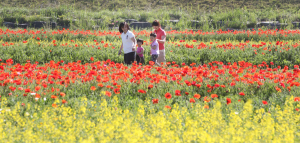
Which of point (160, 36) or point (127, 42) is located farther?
point (160, 36)

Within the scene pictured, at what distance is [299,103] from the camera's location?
15.1 feet

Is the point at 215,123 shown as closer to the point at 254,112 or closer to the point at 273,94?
the point at 254,112

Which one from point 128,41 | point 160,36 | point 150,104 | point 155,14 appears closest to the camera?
point 150,104

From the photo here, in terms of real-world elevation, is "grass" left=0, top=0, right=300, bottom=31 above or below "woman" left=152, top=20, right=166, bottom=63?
above

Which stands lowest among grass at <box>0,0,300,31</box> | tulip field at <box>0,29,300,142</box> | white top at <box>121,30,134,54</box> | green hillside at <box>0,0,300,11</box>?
tulip field at <box>0,29,300,142</box>

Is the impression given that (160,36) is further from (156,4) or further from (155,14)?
(156,4)

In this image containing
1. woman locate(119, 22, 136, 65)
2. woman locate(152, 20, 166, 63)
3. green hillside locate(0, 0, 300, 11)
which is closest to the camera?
woman locate(119, 22, 136, 65)

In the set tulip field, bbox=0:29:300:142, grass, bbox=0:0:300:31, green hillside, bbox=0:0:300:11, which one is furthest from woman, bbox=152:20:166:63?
green hillside, bbox=0:0:300:11

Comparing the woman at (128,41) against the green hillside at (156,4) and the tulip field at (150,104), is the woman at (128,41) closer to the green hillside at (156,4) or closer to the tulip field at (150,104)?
the tulip field at (150,104)

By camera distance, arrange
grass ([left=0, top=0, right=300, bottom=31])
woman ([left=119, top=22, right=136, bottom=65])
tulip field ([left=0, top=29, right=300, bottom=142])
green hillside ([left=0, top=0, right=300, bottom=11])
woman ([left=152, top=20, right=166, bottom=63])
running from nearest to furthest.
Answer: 1. tulip field ([left=0, top=29, right=300, bottom=142])
2. woman ([left=119, top=22, right=136, bottom=65])
3. woman ([left=152, top=20, right=166, bottom=63])
4. grass ([left=0, top=0, right=300, bottom=31])
5. green hillside ([left=0, top=0, right=300, bottom=11])

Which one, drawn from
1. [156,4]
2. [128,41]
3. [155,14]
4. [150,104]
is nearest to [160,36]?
[128,41]

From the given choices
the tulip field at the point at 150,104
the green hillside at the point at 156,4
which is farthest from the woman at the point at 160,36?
the green hillside at the point at 156,4

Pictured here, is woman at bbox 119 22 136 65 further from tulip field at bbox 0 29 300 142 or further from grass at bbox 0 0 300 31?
grass at bbox 0 0 300 31

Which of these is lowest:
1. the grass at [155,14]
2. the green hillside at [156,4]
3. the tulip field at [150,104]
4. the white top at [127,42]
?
the tulip field at [150,104]
